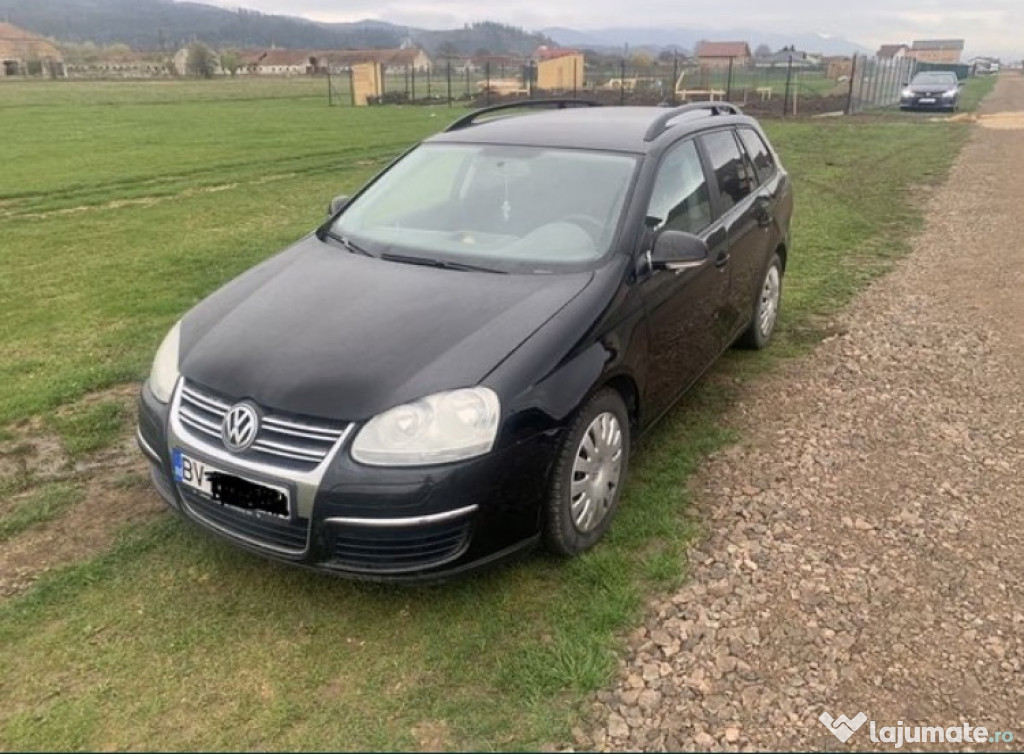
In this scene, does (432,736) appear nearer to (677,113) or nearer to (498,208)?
(498,208)

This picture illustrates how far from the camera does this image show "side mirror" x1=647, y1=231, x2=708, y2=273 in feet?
12.0

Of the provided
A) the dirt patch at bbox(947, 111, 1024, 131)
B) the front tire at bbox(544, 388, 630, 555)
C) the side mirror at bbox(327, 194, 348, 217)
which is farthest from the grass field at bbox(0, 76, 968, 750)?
the dirt patch at bbox(947, 111, 1024, 131)

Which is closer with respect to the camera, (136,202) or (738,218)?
(738,218)

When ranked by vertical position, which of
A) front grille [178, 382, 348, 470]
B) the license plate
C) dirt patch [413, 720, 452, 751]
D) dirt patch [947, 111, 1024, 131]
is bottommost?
dirt patch [413, 720, 452, 751]

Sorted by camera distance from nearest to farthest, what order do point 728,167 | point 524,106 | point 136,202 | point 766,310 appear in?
point 728,167, point 524,106, point 766,310, point 136,202

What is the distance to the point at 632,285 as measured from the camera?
3.56 metres

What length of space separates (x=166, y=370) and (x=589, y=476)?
5.72ft

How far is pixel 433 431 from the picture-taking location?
2.78 m

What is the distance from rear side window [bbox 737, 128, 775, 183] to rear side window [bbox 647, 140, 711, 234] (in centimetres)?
106

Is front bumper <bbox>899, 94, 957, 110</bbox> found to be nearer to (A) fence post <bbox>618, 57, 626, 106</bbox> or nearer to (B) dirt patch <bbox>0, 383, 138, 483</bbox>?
(A) fence post <bbox>618, 57, 626, 106</bbox>

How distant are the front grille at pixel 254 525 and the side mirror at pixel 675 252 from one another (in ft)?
6.26

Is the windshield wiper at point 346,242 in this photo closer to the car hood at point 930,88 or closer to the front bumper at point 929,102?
the front bumper at point 929,102

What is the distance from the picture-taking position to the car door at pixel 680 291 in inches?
148

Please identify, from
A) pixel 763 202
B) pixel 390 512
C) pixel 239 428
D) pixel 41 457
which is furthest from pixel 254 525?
pixel 763 202
